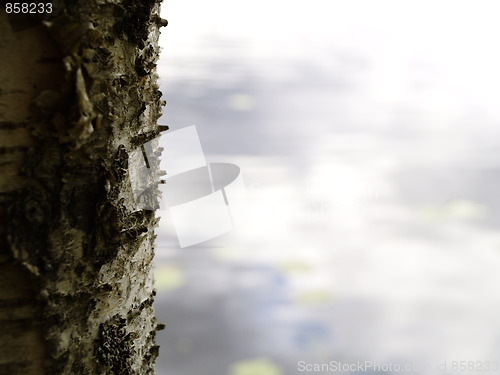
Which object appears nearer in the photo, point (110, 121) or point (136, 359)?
point (110, 121)

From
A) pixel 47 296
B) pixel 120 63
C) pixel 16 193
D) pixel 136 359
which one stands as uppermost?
pixel 120 63

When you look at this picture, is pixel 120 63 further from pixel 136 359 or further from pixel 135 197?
pixel 136 359

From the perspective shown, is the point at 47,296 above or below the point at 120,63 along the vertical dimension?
below

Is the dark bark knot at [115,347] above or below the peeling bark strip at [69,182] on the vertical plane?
below

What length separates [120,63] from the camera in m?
0.58

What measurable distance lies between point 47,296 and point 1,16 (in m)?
0.32

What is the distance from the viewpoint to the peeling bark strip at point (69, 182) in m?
0.51

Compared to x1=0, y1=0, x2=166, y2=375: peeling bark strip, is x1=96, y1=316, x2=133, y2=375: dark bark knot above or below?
below

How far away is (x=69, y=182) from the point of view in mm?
541

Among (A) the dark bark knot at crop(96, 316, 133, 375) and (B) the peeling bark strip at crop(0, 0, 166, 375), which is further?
(A) the dark bark knot at crop(96, 316, 133, 375)

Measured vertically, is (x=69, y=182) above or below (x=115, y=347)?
above

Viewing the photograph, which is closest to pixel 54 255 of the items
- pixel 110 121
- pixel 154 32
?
pixel 110 121

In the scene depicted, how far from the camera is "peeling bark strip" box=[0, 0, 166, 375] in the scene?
1.66ft

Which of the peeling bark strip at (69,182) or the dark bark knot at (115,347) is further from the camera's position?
the dark bark knot at (115,347)
